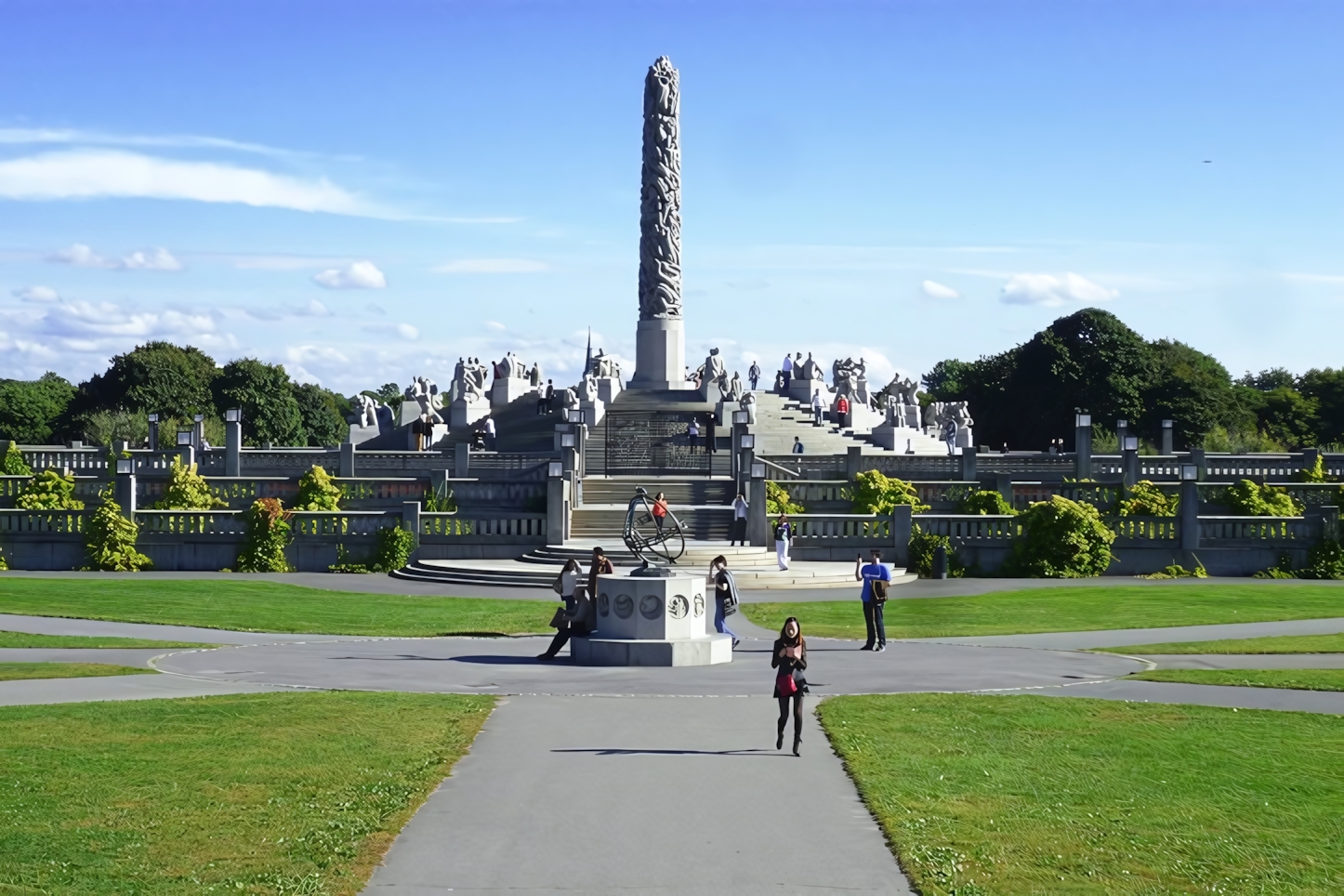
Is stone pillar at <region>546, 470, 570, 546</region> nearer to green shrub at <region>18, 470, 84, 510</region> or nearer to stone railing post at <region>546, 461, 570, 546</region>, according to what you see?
stone railing post at <region>546, 461, 570, 546</region>

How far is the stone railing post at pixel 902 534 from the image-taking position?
1801 inches

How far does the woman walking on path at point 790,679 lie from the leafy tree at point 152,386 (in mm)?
104003

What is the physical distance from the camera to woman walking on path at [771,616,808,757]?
18.4 m

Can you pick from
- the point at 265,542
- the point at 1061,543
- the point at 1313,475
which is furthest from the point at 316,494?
the point at 1313,475

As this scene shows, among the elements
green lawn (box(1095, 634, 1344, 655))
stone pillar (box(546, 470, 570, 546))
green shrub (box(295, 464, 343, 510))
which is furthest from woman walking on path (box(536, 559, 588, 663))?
green shrub (box(295, 464, 343, 510))

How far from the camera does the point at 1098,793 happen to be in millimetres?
16312

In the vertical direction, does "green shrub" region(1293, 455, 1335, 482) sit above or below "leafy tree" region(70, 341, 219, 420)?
below

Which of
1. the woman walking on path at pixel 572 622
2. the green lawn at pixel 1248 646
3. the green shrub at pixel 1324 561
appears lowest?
the green lawn at pixel 1248 646

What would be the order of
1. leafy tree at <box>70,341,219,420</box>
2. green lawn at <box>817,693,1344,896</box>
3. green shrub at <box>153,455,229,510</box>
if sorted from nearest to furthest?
green lawn at <box>817,693,1344,896</box>
green shrub at <box>153,455,229,510</box>
leafy tree at <box>70,341,219,420</box>

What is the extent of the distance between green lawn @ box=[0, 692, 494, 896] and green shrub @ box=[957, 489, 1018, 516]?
31.5 meters

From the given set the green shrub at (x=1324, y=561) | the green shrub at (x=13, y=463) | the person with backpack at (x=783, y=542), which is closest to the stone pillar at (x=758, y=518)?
the person with backpack at (x=783, y=542)

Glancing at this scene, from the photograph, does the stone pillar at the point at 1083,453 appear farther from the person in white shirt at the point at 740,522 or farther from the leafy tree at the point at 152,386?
the leafy tree at the point at 152,386

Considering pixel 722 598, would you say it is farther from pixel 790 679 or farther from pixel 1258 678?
pixel 790 679

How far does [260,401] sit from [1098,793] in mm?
109535
